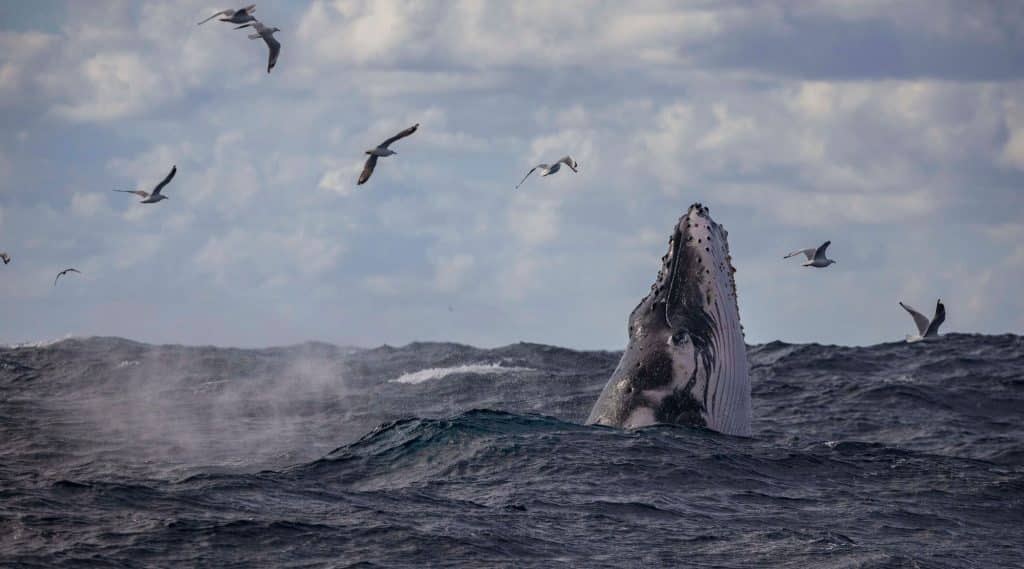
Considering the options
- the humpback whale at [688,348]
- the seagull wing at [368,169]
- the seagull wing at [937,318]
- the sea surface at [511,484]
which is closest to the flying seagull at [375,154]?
the seagull wing at [368,169]

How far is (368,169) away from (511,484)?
1095 cm

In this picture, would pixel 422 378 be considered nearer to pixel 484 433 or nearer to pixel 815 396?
pixel 815 396

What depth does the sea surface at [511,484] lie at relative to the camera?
38.8 feet

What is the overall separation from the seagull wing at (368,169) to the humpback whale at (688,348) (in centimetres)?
871

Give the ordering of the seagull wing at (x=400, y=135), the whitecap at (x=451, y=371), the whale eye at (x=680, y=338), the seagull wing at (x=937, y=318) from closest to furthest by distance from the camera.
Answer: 1. the whale eye at (x=680, y=338)
2. the seagull wing at (x=400, y=135)
3. the seagull wing at (x=937, y=318)
4. the whitecap at (x=451, y=371)

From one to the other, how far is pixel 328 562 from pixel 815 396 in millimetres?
19030

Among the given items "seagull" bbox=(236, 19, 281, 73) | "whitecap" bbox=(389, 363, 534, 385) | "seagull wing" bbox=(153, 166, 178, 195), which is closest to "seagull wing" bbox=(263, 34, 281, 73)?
"seagull" bbox=(236, 19, 281, 73)

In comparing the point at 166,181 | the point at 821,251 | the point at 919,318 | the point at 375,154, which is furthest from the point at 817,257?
the point at 166,181

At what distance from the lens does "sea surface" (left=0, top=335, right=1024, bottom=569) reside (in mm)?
11812

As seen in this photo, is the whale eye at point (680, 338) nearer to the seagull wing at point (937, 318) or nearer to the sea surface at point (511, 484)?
the sea surface at point (511, 484)

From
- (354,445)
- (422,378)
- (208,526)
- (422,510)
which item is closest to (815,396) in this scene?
(422,378)

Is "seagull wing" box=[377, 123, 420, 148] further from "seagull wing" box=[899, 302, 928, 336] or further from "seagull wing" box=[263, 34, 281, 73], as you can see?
"seagull wing" box=[899, 302, 928, 336]

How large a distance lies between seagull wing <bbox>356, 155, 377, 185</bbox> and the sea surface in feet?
15.0

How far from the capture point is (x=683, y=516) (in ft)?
45.8
